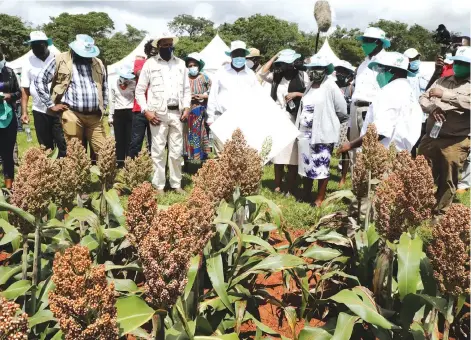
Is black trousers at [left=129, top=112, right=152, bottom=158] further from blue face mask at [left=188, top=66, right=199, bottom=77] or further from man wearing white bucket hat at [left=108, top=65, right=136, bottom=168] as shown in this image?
blue face mask at [left=188, top=66, right=199, bottom=77]

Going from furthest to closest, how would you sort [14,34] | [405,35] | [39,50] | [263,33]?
[405,35] → [263,33] → [14,34] → [39,50]

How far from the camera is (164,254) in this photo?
1339 millimetres

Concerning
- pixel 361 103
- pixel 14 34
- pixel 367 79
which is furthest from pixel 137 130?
pixel 14 34

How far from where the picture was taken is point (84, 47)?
4.94 meters

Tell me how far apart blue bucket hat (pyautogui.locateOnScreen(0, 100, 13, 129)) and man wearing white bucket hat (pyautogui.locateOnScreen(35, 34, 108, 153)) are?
539mm

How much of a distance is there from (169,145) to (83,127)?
114cm

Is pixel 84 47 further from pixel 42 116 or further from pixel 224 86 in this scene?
pixel 224 86

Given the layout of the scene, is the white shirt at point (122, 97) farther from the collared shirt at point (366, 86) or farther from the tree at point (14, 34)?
the tree at point (14, 34)

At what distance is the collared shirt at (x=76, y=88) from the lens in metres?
4.90

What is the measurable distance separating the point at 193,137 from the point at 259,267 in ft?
15.4

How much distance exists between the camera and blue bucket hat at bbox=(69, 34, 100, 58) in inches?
190

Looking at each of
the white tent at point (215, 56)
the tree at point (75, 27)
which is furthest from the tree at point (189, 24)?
the white tent at point (215, 56)

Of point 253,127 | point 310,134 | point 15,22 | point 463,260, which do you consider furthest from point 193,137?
point 15,22

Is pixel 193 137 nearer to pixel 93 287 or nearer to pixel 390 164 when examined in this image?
pixel 390 164
